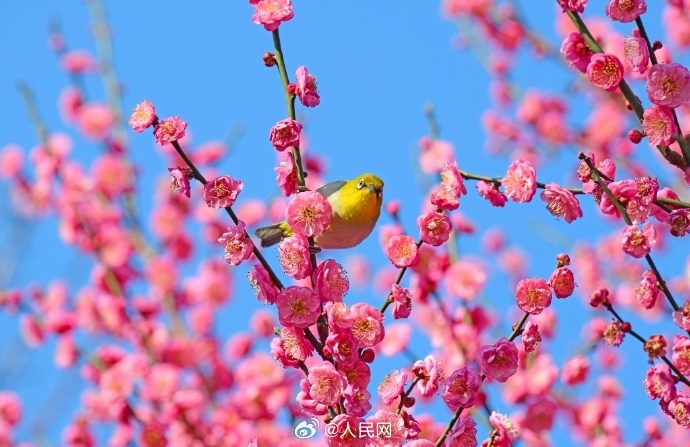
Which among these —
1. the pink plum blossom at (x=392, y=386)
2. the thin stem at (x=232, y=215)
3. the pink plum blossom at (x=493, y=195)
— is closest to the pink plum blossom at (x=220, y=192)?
the thin stem at (x=232, y=215)

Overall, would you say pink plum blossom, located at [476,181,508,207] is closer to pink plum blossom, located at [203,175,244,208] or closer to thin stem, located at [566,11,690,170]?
thin stem, located at [566,11,690,170]

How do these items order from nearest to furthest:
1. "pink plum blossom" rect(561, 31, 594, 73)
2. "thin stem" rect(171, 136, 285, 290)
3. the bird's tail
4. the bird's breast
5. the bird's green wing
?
"thin stem" rect(171, 136, 285, 290), "pink plum blossom" rect(561, 31, 594, 73), the bird's breast, the bird's tail, the bird's green wing

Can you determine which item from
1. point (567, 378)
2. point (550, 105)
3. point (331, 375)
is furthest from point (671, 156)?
point (550, 105)

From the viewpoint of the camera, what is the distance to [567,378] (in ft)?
15.3

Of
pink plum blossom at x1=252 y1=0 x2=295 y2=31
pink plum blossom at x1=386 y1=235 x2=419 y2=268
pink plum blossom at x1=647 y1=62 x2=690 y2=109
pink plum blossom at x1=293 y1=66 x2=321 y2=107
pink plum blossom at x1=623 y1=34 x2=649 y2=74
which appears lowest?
pink plum blossom at x1=386 y1=235 x2=419 y2=268


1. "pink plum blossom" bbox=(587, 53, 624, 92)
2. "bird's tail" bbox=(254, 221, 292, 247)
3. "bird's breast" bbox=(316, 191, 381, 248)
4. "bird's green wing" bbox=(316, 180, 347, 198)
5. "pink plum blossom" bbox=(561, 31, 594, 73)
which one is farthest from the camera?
"bird's green wing" bbox=(316, 180, 347, 198)

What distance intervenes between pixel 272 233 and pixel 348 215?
0.39 metres

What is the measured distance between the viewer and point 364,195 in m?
3.62

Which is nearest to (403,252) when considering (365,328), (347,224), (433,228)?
(433,228)

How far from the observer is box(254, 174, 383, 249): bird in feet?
11.4

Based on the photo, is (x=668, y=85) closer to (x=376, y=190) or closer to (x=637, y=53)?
(x=637, y=53)

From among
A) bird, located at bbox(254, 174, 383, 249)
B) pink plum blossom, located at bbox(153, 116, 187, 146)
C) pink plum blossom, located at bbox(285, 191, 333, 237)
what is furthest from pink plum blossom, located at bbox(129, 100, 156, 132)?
bird, located at bbox(254, 174, 383, 249)

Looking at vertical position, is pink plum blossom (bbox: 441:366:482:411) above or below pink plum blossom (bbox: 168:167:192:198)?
below

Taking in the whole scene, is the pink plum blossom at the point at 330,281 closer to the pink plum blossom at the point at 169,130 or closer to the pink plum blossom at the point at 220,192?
the pink plum blossom at the point at 220,192
